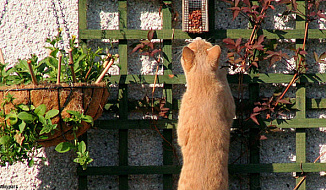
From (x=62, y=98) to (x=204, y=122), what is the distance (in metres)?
1.00

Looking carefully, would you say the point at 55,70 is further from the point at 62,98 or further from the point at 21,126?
the point at 21,126

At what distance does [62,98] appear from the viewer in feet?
8.81

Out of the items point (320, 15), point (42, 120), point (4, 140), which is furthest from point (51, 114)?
point (320, 15)

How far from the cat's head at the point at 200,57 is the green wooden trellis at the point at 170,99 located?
48 cm

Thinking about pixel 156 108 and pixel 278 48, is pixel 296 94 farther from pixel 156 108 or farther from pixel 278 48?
pixel 156 108

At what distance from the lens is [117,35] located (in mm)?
3375

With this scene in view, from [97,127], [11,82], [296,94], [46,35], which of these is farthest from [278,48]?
[11,82]

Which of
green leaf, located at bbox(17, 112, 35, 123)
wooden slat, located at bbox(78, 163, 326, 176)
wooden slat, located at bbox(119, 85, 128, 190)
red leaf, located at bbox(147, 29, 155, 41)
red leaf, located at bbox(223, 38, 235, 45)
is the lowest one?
wooden slat, located at bbox(78, 163, 326, 176)

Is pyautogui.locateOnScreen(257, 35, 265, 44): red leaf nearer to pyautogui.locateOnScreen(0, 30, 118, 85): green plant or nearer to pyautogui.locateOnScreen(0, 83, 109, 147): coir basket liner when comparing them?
pyautogui.locateOnScreen(0, 30, 118, 85): green plant

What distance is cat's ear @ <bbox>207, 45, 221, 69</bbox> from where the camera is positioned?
9.25ft

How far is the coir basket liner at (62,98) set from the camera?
104 inches

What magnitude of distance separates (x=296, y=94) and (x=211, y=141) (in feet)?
3.71

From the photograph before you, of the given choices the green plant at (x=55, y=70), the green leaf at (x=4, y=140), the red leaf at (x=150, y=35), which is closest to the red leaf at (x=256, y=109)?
the red leaf at (x=150, y=35)

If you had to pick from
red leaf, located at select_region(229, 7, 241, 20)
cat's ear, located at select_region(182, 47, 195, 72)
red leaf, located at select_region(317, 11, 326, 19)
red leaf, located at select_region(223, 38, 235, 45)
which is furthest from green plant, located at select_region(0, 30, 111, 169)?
red leaf, located at select_region(317, 11, 326, 19)
